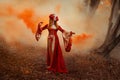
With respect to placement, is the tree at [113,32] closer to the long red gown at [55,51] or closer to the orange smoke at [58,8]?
the long red gown at [55,51]

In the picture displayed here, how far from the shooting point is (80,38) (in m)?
8.50

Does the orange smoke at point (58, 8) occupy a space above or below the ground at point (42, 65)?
above

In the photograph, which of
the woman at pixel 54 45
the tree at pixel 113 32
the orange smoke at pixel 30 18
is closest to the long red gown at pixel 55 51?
the woman at pixel 54 45

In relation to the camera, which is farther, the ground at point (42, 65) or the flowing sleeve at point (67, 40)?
the flowing sleeve at point (67, 40)

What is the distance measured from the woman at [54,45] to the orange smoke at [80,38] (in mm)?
215

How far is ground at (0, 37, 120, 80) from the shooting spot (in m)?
8.02

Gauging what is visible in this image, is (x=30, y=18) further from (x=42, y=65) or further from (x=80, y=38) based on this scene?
(x=80, y=38)

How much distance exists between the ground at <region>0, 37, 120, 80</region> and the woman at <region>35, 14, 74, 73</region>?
12 cm

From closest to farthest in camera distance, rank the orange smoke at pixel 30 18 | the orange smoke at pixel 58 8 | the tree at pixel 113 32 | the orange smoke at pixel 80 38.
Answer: the orange smoke at pixel 30 18 < the orange smoke at pixel 58 8 < the orange smoke at pixel 80 38 < the tree at pixel 113 32

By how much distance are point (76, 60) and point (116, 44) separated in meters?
1.02

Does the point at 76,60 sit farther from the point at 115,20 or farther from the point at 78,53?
the point at 115,20

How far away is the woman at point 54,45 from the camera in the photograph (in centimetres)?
823

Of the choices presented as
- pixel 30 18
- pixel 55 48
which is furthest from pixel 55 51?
pixel 30 18

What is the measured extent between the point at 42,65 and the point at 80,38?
1.08 metres
